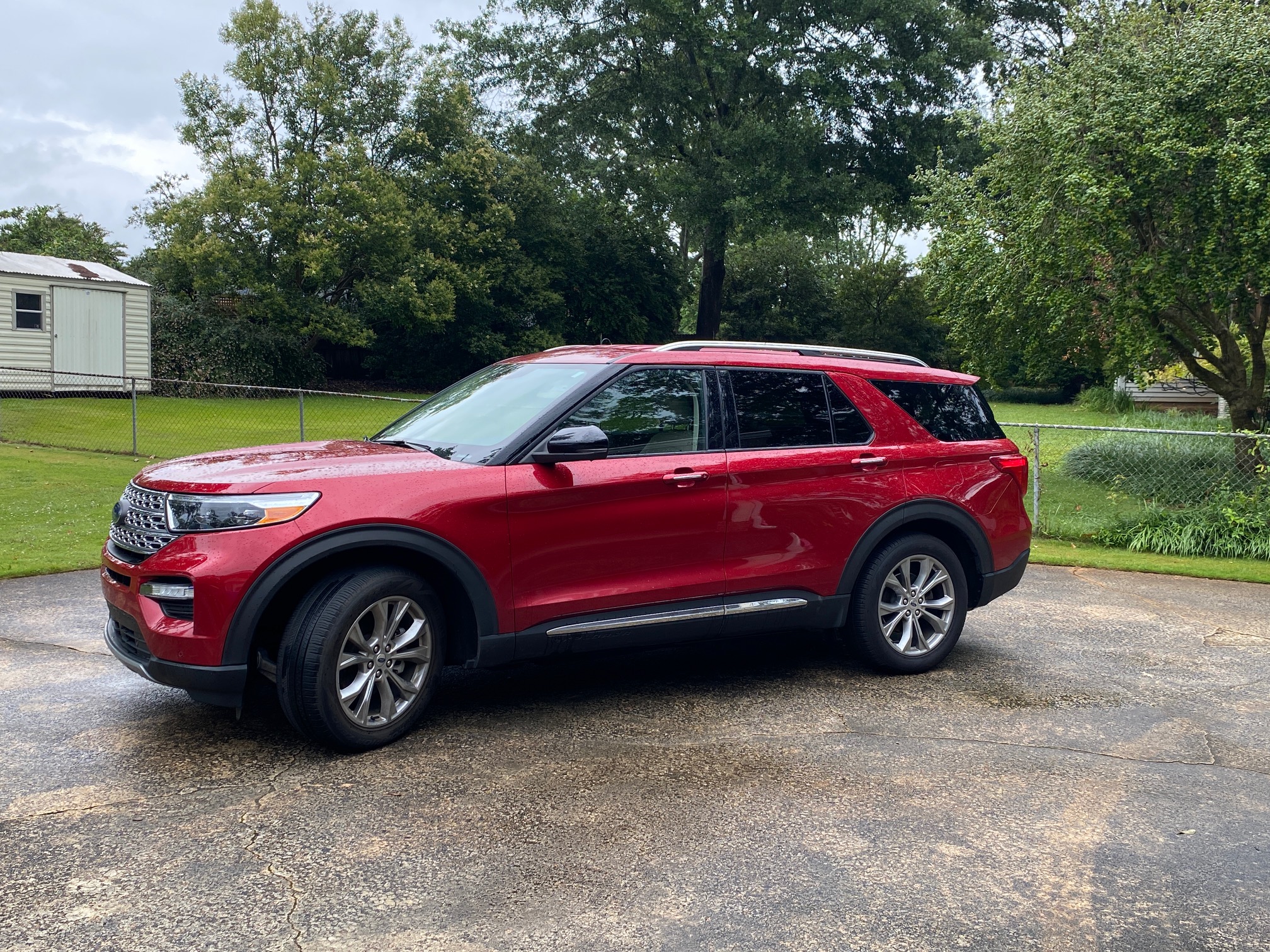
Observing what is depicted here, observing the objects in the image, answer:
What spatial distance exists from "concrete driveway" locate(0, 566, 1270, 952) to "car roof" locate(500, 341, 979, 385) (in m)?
1.72

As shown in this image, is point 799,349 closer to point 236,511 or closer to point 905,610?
point 905,610

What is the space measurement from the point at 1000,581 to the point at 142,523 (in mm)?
4677

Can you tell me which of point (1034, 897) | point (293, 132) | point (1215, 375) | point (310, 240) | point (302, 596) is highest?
point (293, 132)

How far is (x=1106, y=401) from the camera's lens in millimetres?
31688

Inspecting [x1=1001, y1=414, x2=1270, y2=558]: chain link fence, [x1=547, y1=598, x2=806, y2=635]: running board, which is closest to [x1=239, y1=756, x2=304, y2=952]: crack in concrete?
[x1=547, y1=598, x2=806, y2=635]: running board

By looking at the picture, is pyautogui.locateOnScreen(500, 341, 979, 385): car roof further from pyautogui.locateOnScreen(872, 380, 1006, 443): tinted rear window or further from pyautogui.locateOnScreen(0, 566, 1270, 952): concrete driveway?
pyautogui.locateOnScreen(0, 566, 1270, 952): concrete driveway

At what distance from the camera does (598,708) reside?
5.46 meters

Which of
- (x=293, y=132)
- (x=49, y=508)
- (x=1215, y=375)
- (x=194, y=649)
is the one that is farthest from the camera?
(x=293, y=132)

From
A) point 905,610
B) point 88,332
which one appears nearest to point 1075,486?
point 905,610

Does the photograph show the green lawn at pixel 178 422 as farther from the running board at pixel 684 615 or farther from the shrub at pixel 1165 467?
the running board at pixel 684 615

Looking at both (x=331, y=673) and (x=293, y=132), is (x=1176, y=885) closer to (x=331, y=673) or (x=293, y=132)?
(x=331, y=673)

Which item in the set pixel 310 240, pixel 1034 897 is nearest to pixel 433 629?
pixel 1034 897

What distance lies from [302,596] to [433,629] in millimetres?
578

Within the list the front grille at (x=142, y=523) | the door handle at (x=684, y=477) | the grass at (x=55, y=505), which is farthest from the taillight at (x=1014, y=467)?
the grass at (x=55, y=505)
